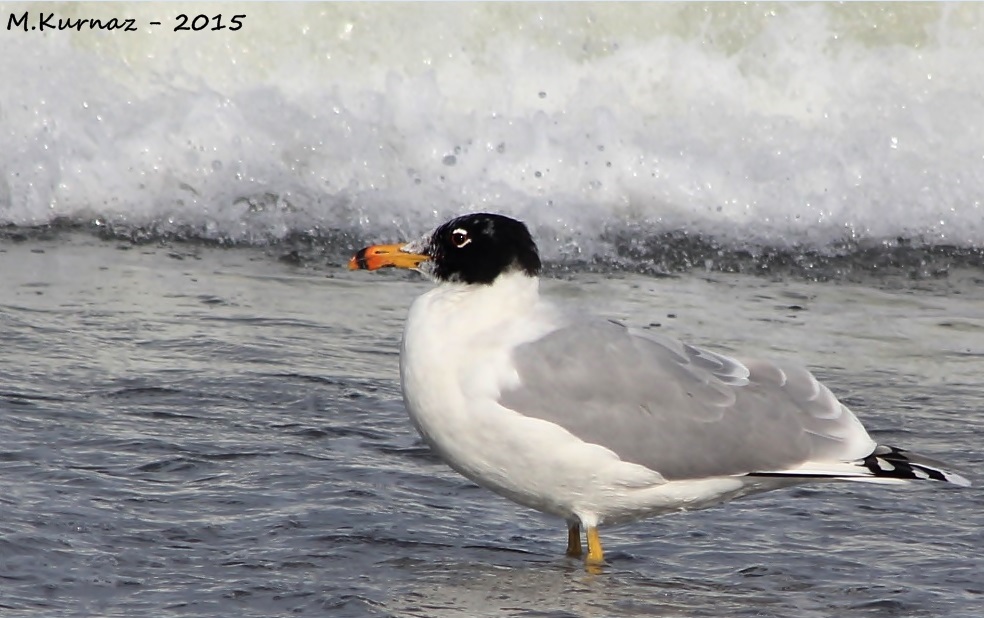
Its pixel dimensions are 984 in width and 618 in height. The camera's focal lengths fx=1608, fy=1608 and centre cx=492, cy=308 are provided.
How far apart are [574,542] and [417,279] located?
117 inches

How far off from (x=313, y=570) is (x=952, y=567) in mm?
1686

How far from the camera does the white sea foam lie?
8578 millimetres

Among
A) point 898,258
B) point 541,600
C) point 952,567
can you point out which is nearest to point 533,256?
point 541,600

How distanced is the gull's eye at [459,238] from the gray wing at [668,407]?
1.15ft

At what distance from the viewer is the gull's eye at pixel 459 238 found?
4.36 metres

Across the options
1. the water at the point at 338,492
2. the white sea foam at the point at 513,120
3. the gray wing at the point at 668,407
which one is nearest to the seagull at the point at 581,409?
the gray wing at the point at 668,407

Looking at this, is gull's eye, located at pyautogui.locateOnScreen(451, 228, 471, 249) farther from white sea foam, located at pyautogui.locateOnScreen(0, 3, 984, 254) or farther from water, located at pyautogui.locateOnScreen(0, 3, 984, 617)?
white sea foam, located at pyautogui.locateOnScreen(0, 3, 984, 254)

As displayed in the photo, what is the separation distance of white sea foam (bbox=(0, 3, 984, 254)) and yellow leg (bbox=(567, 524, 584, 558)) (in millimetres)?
3667

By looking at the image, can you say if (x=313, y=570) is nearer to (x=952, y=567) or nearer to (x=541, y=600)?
(x=541, y=600)

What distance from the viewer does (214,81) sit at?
9.78 m

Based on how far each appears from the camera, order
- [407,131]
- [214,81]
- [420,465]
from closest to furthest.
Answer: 1. [420,465]
2. [407,131]
3. [214,81]

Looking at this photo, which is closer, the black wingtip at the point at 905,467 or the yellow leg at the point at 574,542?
the black wingtip at the point at 905,467

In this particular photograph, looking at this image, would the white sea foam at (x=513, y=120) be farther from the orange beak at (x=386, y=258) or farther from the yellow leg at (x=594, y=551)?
the yellow leg at (x=594, y=551)

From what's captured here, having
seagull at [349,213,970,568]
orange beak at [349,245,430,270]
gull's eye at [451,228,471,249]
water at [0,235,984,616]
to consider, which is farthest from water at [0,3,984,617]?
gull's eye at [451,228,471,249]
